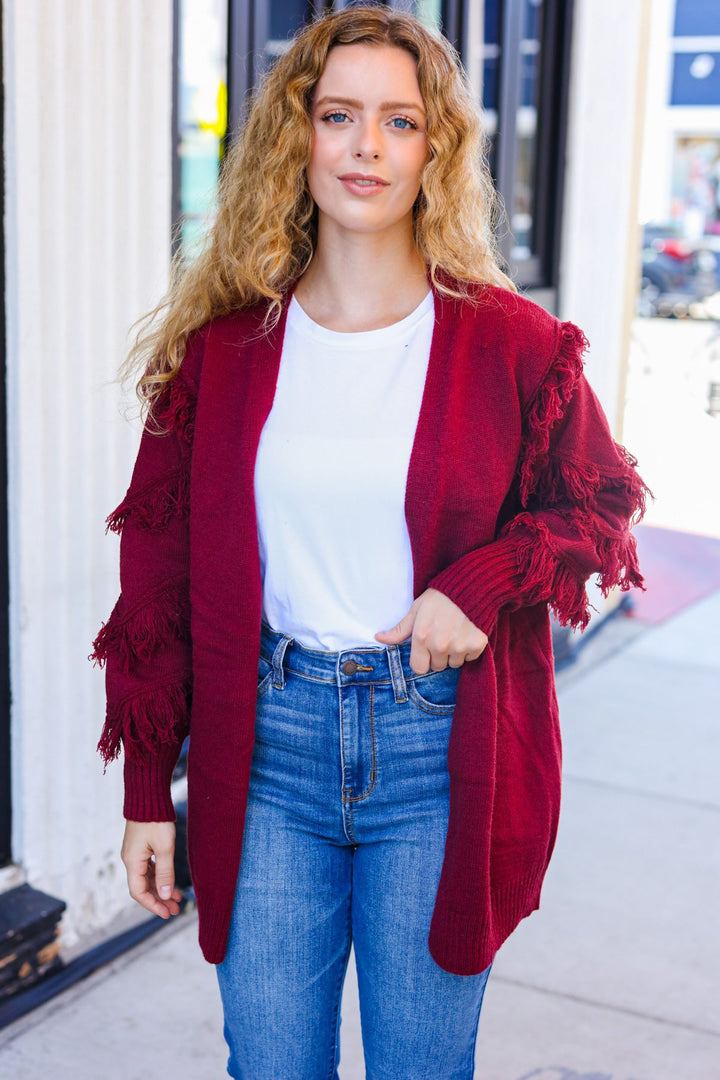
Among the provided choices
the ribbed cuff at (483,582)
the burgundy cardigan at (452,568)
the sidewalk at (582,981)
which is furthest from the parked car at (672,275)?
the ribbed cuff at (483,582)

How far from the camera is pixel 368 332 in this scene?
5.80ft

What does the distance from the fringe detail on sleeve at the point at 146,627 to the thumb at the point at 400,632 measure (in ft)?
1.03

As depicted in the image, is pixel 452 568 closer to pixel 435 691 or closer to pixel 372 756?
pixel 435 691

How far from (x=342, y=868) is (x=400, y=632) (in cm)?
37

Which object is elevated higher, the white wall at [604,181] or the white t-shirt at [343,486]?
the white wall at [604,181]

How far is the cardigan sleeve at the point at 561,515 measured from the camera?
170cm

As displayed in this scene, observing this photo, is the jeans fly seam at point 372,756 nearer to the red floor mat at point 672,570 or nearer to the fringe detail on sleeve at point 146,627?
the fringe detail on sleeve at point 146,627

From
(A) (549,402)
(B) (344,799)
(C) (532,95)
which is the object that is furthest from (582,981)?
(C) (532,95)

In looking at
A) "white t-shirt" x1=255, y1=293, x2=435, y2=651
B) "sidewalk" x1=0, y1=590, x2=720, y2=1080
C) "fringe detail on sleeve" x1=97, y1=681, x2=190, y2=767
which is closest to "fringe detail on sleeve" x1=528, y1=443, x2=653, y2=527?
"white t-shirt" x1=255, y1=293, x2=435, y2=651

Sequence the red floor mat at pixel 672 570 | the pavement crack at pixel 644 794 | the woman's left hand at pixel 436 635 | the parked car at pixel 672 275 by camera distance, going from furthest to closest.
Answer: the parked car at pixel 672 275, the red floor mat at pixel 672 570, the pavement crack at pixel 644 794, the woman's left hand at pixel 436 635

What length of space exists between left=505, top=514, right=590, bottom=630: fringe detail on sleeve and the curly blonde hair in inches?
13.5

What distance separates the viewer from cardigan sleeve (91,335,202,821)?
5.88 feet

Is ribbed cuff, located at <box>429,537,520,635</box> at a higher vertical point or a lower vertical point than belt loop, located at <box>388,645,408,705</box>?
higher

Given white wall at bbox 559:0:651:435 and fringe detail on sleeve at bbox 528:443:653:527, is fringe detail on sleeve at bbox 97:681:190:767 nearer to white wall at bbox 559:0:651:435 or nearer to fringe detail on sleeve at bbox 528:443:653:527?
fringe detail on sleeve at bbox 528:443:653:527
